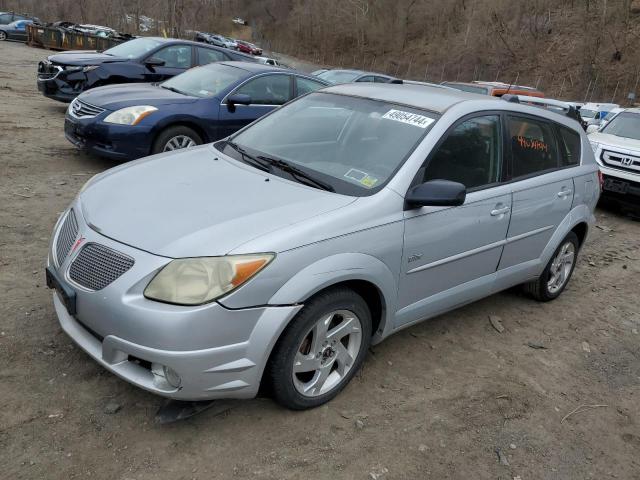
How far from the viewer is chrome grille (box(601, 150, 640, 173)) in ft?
26.8

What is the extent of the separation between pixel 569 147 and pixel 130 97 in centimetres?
511

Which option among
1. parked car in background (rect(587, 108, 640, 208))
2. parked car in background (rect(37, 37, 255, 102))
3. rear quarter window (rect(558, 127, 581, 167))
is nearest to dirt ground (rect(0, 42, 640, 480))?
rear quarter window (rect(558, 127, 581, 167))

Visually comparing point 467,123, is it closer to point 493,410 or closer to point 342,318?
point 342,318

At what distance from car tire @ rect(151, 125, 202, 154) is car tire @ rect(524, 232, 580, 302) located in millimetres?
4275

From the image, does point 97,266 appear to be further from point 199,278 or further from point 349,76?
point 349,76

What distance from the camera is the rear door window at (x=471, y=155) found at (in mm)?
3420

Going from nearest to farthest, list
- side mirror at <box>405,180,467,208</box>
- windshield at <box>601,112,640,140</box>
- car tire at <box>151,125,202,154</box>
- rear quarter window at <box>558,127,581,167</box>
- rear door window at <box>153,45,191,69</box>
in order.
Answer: side mirror at <box>405,180,467,208</box>
rear quarter window at <box>558,127,581,167</box>
car tire at <box>151,125,202,154</box>
windshield at <box>601,112,640,140</box>
rear door window at <box>153,45,191,69</box>

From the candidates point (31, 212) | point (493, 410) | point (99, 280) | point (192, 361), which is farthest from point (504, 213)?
point (31, 212)

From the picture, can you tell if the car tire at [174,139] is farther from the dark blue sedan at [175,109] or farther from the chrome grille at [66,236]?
the chrome grille at [66,236]

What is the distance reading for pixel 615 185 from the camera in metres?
8.28

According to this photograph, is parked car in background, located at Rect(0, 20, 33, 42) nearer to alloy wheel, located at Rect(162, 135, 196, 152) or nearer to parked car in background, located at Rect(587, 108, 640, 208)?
alloy wheel, located at Rect(162, 135, 196, 152)

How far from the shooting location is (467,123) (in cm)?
363

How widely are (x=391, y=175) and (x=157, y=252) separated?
4.62 ft

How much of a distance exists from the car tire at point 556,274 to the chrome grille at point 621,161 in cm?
413
